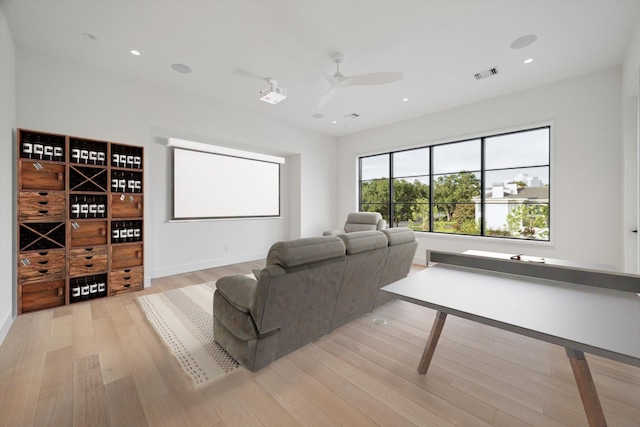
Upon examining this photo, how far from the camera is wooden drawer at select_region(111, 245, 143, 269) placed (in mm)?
3480

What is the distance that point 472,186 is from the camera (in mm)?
4816

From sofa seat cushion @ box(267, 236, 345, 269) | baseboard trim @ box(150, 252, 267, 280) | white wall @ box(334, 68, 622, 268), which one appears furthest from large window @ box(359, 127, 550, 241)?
sofa seat cushion @ box(267, 236, 345, 269)

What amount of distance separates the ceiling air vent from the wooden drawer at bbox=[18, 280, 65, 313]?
19.6 ft

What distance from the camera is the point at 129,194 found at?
3.59 meters

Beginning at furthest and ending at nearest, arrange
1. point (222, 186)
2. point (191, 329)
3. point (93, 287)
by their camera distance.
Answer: point (222, 186), point (93, 287), point (191, 329)

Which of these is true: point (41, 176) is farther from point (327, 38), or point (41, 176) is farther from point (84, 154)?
point (327, 38)

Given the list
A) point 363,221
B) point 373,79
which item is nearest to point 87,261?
point 373,79

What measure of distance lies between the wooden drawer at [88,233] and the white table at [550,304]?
373 cm

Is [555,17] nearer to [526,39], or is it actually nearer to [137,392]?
[526,39]

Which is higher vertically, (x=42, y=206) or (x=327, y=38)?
(x=327, y=38)

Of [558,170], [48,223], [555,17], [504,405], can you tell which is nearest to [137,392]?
[504,405]

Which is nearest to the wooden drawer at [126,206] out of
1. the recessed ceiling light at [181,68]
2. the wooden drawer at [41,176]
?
the wooden drawer at [41,176]

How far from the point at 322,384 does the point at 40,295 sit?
3.42 metres

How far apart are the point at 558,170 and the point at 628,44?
1583 millimetres
